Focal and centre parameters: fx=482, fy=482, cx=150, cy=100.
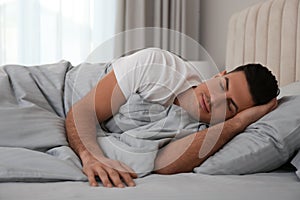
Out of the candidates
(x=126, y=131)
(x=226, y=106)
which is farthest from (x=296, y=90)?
(x=126, y=131)

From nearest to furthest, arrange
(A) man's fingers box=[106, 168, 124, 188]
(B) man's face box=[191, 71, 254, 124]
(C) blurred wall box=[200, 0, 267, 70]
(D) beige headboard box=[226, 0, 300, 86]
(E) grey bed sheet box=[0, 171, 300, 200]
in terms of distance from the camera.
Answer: (E) grey bed sheet box=[0, 171, 300, 200], (A) man's fingers box=[106, 168, 124, 188], (B) man's face box=[191, 71, 254, 124], (D) beige headboard box=[226, 0, 300, 86], (C) blurred wall box=[200, 0, 267, 70]

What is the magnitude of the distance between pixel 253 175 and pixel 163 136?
27 cm

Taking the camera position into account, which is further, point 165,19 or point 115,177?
point 165,19

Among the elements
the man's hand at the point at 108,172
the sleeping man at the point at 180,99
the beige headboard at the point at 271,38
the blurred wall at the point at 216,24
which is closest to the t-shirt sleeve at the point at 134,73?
the sleeping man at the point at 180,99

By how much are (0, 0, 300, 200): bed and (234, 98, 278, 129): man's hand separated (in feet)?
0.10

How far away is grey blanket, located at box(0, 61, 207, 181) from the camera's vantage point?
3.86ft

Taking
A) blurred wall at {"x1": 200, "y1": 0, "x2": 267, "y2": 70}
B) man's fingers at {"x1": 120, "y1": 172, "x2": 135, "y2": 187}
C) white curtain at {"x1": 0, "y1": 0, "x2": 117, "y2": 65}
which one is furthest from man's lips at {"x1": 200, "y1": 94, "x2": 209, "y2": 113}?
white curtain at {"x1": 0, "y1": 0, "x2": 117, "y2": 65}

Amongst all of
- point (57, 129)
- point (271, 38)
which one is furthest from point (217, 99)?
point (271, 38)

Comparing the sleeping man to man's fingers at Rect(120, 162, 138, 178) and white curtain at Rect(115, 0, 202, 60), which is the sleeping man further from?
white curtain at Rect(115, 0, 202, 60)

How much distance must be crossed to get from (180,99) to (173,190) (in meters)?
0.45

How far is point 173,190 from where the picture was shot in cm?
108

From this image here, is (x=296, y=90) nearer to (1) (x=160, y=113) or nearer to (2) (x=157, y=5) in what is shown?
(1) (x=160, y=113)

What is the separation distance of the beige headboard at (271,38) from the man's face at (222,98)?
706 millimetres

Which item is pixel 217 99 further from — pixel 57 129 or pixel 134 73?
pixel 57 129
